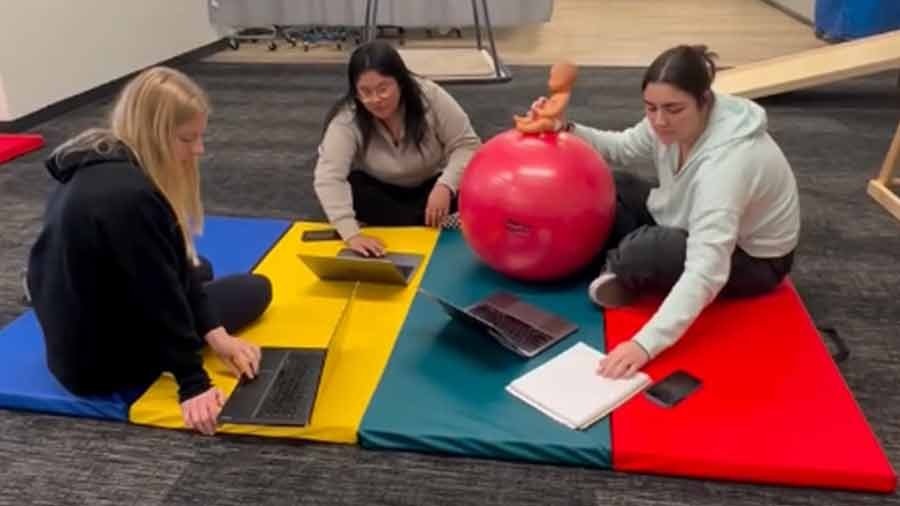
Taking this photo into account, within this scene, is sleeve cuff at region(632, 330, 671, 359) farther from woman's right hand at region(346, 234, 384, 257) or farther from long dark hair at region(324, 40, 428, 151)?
long dark hair at region(324, 40, 428, 151)

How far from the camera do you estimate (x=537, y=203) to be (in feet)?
6.97

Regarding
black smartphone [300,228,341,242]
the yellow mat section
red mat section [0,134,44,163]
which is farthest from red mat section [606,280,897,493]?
red mat section [0,134,44,163]

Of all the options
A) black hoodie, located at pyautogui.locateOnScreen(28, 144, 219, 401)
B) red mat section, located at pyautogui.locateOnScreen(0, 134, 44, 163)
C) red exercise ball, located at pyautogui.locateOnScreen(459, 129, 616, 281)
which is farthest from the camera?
red mat section, located at pyautogui.locateOnScreen(0, 134, 44, 163)

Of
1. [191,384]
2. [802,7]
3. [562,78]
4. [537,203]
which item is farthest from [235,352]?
[802,7]

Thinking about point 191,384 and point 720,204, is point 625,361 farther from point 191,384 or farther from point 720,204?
point 191,384

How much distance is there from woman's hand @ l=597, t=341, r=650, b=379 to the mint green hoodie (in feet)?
0.07

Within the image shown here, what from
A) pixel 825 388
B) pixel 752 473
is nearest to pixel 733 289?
pixel 825 388

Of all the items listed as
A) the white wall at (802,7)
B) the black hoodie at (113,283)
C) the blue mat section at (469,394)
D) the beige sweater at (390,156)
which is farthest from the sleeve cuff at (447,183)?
the white wall at (802,7)

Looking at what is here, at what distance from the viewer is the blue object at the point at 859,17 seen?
19.9ft

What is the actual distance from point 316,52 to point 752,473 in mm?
5895

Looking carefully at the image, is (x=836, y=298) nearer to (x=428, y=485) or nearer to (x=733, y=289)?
(x=733, y=289)

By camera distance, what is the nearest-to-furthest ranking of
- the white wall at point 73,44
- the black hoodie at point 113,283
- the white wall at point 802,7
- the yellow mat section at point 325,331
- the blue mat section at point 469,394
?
1. the black hoodie at point 113,283
2. the blue mat section at point 469,394
3. the yellow mat section at point 325,331
4. the white wall at point 73,44
5. the white wall at point 802,7

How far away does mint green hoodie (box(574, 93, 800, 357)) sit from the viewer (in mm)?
1877

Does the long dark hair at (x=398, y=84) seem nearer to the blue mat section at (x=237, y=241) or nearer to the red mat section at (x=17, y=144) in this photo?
the blue mat section at (x=237, y=241)
